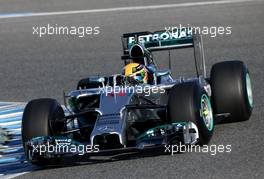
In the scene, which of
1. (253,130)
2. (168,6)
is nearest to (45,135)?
(253,130)

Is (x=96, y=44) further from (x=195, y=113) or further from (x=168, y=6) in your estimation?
(x=195, y=113)

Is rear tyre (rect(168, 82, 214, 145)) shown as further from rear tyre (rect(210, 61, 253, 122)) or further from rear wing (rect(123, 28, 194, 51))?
rear wing (rect(123, 28, 194, 51))

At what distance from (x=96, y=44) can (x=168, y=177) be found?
9.64 m

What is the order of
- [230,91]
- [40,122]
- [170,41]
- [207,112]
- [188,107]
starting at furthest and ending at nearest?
[170,41]
[230,91]
[207,112]
[40,122]
[188,107]

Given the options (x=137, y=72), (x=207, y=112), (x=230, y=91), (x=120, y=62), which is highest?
(x=120, y=62)

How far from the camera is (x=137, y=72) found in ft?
33.3

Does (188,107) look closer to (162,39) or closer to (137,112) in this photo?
(137,112)

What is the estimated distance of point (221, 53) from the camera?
15766 mm

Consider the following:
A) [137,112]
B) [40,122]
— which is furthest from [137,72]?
[40,122]

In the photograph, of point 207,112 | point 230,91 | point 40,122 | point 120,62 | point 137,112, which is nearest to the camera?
point 40,122

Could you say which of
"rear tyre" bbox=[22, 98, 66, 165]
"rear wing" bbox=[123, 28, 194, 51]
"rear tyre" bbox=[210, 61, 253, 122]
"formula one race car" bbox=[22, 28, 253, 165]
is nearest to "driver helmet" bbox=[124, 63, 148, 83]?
"formula one race car" bbox=[22, 28, 253, 165]

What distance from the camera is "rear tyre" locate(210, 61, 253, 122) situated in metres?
9.91

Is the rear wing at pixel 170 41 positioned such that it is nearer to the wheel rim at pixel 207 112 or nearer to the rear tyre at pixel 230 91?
the rear tyre at pixel 230 91

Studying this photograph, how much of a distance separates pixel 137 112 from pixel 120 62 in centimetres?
618
